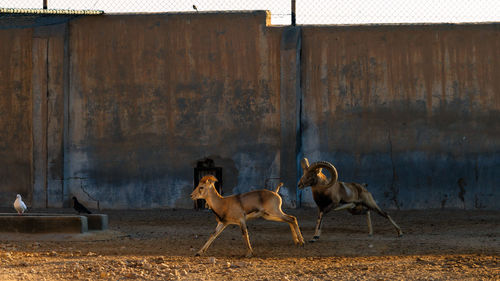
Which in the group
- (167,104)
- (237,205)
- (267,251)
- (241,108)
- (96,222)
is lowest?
(267,251)

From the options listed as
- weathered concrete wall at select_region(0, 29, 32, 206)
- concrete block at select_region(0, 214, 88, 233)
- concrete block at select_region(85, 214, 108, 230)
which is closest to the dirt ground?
concrete block at select_region(0, 214, 88, 233)

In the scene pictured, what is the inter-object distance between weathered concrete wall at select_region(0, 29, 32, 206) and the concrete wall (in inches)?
1.4

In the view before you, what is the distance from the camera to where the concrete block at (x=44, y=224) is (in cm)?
1440

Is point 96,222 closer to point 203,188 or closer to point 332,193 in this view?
point 203,188

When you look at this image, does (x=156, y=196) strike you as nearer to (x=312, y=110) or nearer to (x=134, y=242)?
(x=312, y=110)

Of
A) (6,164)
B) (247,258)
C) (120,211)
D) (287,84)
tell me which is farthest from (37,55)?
(247,258)

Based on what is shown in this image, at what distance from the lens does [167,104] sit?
2008 centimetres

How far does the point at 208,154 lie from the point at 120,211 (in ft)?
8.33

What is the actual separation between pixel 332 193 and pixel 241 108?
18.7ft

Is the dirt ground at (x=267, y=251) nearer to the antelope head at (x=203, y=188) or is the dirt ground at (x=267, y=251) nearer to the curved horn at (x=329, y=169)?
the antelope head at (x=203, y=188)

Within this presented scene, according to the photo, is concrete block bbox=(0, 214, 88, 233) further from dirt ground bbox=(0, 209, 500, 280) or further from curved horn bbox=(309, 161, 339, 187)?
curved horn bbox=(309, 161, 339, 187)

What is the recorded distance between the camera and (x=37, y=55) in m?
20.4

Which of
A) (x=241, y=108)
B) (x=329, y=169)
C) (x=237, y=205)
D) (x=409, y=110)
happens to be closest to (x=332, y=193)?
(x=329, y=169)

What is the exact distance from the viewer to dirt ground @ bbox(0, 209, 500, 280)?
32.6 ft
